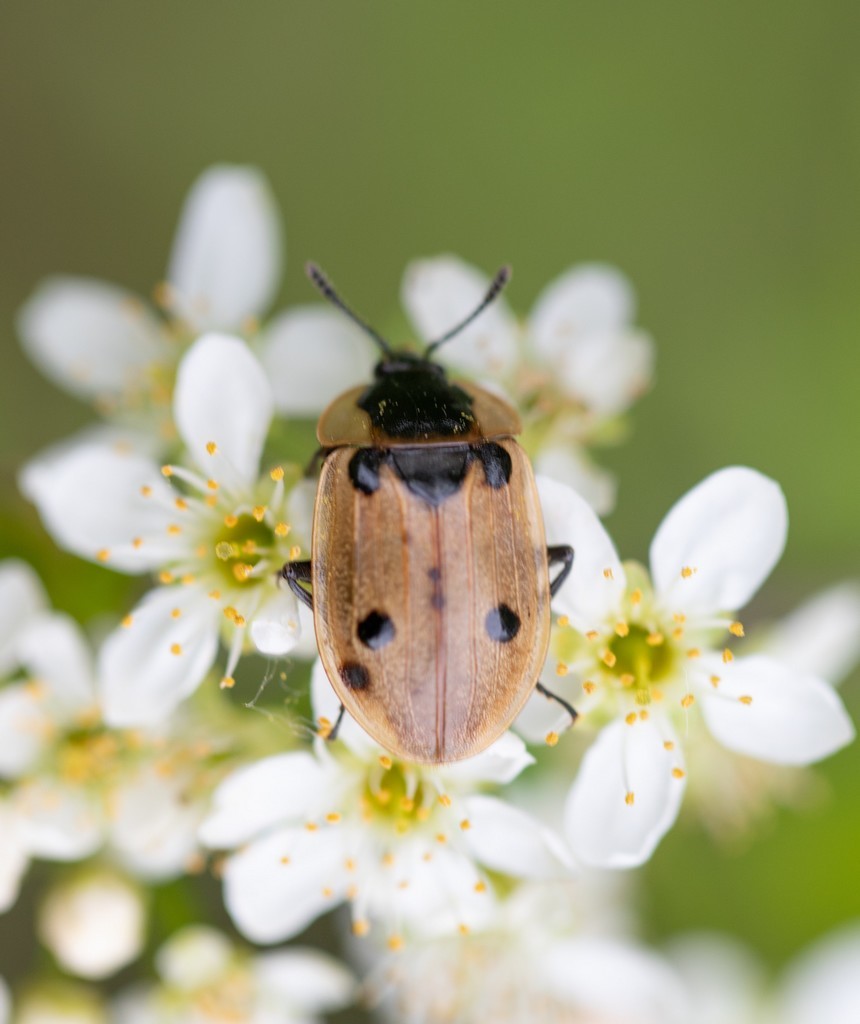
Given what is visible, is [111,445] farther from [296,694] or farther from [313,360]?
[296,694]

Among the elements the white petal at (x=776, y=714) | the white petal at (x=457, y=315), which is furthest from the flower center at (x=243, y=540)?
the white petal at (x=776, y=714)

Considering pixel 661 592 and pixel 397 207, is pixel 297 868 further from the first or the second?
pixel 397 207

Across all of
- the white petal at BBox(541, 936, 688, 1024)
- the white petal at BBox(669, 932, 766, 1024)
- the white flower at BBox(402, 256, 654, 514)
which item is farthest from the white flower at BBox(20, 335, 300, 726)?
the white petal at BBox(669, 932, 766, 1024)

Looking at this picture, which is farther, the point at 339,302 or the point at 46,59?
the point at 46,59

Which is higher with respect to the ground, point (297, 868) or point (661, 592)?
point (661, 592)

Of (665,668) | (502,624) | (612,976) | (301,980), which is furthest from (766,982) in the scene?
(502,624)

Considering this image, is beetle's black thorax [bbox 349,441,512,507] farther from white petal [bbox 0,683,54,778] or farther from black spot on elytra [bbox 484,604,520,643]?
white petal [bbox 0,683,54,778]

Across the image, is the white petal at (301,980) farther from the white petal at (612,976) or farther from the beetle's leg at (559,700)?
the beetle's leg at (559,700)

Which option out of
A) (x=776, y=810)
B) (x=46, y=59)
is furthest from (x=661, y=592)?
(x=46, y=59)
